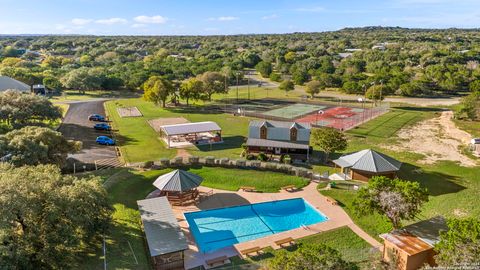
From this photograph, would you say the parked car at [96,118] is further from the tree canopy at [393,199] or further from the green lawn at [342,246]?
the tree canopy at [393,199]

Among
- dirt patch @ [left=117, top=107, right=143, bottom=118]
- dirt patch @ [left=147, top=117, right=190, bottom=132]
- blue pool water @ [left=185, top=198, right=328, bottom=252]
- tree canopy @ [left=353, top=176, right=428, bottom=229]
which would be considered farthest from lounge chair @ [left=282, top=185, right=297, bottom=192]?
dirt patch @ [left=117, top=107, right=143, bottom=118]

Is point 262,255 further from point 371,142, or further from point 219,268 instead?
point 371,142

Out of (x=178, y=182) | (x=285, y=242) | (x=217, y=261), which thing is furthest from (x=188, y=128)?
(x=217, y=261)

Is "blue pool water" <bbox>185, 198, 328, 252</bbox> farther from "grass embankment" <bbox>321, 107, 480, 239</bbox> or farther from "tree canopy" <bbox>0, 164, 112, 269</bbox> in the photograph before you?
"tree canopy" <bbox>0, 164, 112, 269</bbox>

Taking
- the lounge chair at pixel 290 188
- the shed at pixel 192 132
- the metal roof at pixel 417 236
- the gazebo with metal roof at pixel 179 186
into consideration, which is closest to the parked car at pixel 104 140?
the shed at pixel 192 132

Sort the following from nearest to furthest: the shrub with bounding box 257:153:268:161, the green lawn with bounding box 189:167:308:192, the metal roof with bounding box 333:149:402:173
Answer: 1. the metal roof with bounding box 333:149:402:173
2. the green lawn with bounding box 189:167:308:192
3. the shrub with bounding box 257:153:268:161

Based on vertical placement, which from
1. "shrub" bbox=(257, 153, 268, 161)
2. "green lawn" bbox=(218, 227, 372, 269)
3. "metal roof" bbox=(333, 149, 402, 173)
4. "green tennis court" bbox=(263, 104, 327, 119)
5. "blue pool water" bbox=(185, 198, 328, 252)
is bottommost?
"blue pool water" bbox=(185, 198, 328, 252)

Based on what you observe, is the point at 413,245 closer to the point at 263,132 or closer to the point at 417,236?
the point at 417,236
